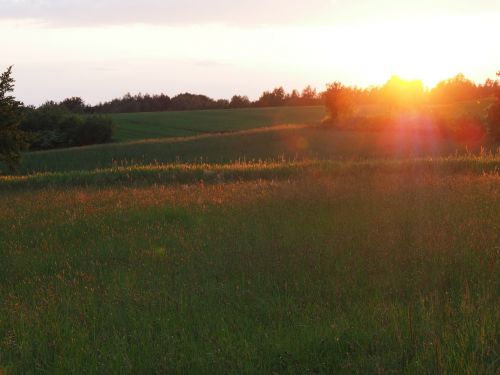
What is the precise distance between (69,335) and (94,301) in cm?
83

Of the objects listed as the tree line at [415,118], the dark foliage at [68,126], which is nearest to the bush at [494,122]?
the tree line at [415,118]

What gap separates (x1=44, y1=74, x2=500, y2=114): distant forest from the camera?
107000 millimetres

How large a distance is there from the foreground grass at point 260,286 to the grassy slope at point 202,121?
2246 inches

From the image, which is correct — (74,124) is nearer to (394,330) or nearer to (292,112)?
(292,112)

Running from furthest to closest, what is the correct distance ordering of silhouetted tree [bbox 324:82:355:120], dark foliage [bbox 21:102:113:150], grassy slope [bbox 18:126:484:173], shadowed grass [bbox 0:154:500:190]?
dark foliage [bbox 21:102:113:150] → silhouetted tree [bbox 324:82:355:120] → grassy slope [bbox 18:126:484:173] → shadowed grass [bbox 0:154:500:190]

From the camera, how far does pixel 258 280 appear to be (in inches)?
241

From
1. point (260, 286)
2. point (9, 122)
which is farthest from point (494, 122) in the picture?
point (260, 286)

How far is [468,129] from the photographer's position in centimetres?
4372

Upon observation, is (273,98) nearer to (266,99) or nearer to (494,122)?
(266,99)

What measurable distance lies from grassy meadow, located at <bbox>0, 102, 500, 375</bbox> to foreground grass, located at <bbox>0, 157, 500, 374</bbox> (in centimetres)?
2

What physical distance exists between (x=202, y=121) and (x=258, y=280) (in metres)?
75.5

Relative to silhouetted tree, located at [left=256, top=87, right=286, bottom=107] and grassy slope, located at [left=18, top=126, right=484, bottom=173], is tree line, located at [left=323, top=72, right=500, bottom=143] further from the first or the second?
silhouetted tree, located at [left=256, top=87, right=286, bottom=107]

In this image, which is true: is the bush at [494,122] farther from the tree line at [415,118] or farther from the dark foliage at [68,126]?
the dark foliage at [68,126]

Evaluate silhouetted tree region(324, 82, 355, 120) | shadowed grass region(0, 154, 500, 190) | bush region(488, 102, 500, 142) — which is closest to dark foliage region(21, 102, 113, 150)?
silhouetted tree region(324, 82, 355, 120)
